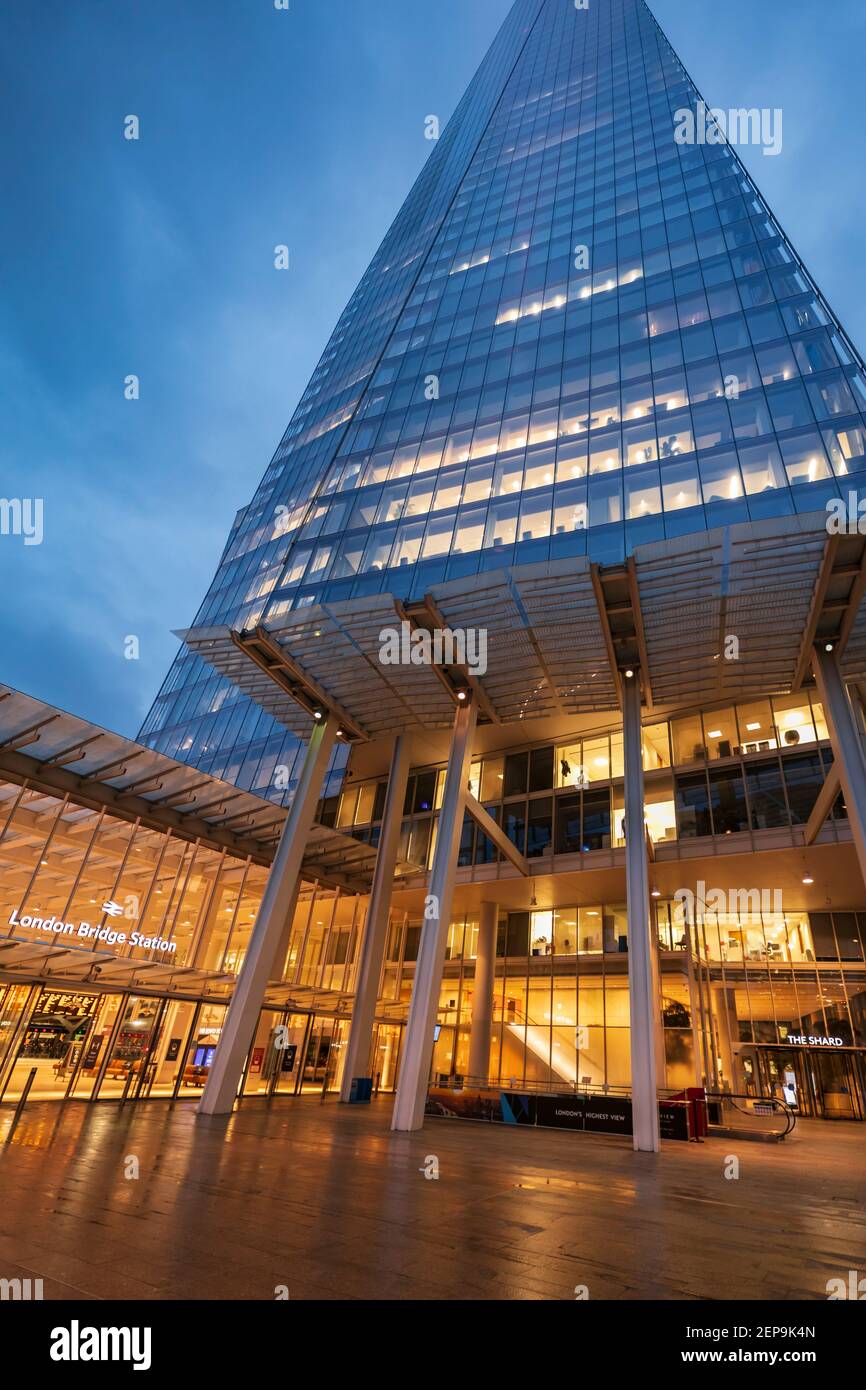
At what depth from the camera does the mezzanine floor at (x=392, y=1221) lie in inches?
199

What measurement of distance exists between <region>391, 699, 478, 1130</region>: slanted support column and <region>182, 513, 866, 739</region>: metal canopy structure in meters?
3.80

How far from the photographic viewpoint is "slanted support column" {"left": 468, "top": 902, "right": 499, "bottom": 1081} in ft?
99.0

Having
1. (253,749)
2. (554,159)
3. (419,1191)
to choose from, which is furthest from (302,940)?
(554,159)

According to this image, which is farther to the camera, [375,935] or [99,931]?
[375,935]

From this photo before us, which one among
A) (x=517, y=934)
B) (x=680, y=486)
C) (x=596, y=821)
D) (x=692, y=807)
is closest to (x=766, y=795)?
(x=692, y=807)

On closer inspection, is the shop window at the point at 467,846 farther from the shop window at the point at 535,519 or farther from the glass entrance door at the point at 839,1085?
the glass entrance door at the point at 839,1085

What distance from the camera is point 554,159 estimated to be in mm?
42000

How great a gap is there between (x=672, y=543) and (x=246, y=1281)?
57.8 feet

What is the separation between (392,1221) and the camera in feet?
23.3

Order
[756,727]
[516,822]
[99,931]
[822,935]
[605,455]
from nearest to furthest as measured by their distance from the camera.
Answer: [99,931] < [605,455] < [756,727] < [822,935] < [516,822]

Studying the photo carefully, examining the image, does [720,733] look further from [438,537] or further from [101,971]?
[101,971]

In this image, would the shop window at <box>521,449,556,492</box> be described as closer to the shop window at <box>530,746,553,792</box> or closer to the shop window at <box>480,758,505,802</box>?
the shop window at <box>530,746,553,792</box>

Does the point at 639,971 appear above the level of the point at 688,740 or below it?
below

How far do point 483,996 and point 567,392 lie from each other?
1068 inches
